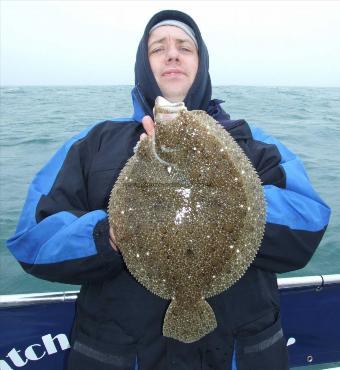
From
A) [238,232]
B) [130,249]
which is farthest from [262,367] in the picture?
[130,249]

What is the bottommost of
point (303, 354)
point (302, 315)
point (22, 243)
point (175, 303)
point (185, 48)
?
point (303, 354)

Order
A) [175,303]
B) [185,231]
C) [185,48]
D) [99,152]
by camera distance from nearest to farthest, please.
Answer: [185,231] → [175,303] → [99,152] → [185,48]

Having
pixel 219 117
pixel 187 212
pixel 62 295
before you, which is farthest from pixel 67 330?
pixel 219 117

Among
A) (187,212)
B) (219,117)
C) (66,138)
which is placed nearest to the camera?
(187,212)

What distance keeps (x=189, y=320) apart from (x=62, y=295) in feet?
4.79

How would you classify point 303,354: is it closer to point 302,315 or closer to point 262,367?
point 302,315

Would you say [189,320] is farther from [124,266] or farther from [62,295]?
[62,295]

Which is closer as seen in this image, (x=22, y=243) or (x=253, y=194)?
(x=253, y=194)

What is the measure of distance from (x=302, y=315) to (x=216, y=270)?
197 centimetres

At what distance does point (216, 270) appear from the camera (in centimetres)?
207

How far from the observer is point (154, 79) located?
10.2 ft

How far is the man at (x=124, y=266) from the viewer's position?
7.70 feet

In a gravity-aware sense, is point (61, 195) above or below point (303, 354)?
above

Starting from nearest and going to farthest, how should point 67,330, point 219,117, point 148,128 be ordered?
1. point 148,128
2. point 219,117
3. point 67,330
